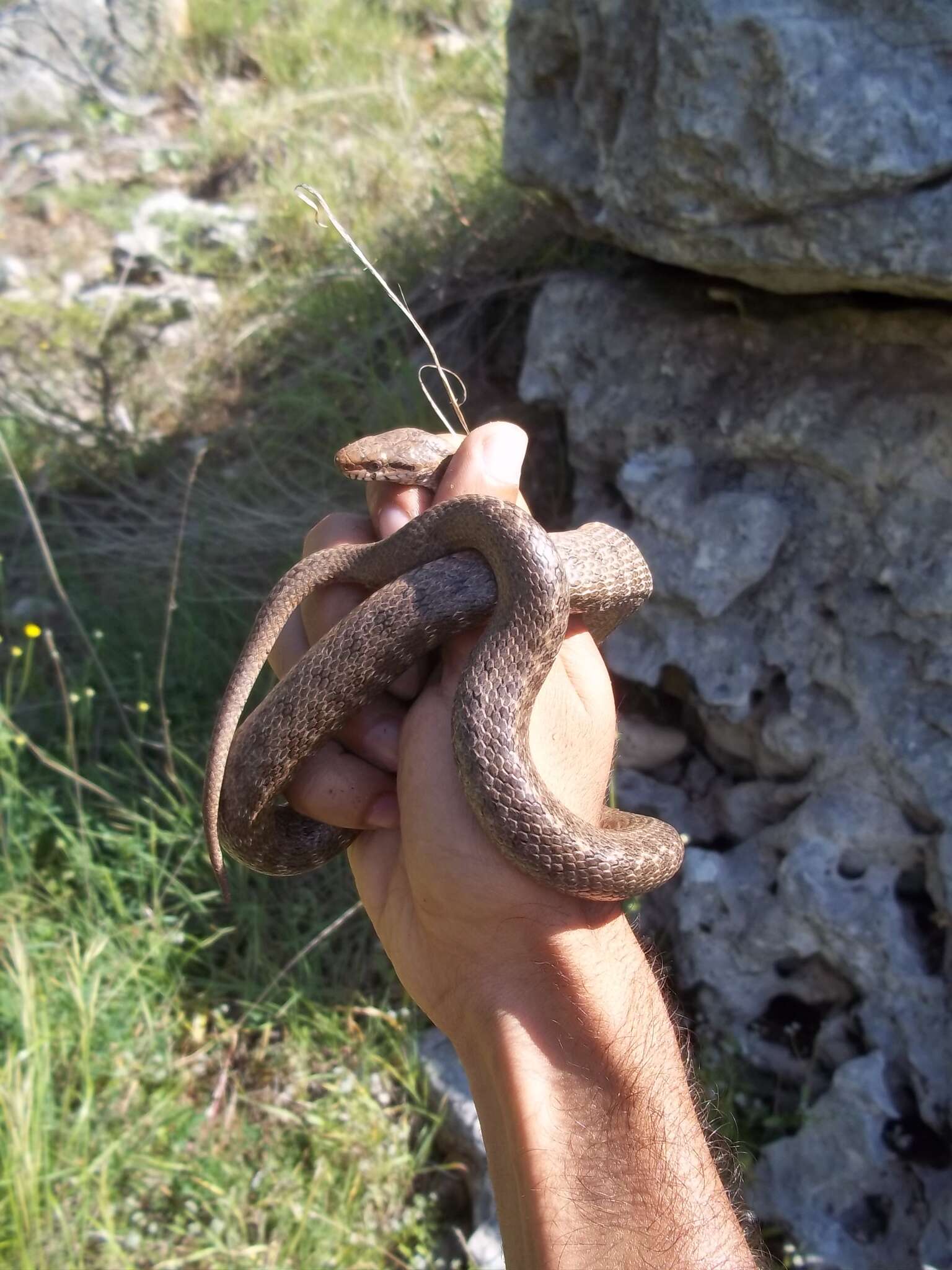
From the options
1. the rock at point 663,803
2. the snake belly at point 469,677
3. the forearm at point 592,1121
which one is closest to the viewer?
the forearm at point 592,1121

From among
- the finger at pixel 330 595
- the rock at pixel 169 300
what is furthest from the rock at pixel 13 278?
the finger at pixel 330 595

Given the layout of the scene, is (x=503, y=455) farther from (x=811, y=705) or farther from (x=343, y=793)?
(x=811, y=705)

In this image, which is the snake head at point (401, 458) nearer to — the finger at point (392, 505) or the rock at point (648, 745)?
the finger at point (392, 505)

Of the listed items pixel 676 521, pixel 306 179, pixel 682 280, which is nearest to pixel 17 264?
pixel 306 179

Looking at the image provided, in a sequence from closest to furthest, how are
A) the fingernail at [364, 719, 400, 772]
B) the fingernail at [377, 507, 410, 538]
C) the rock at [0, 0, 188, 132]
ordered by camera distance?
1. the fingernail at [364, 719, 400, 772]
2. the fingernail at [377, 507, 410, 538]
3. the rock at [0, 0, 188, 132]

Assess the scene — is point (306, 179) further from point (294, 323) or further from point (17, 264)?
point (17, 264)

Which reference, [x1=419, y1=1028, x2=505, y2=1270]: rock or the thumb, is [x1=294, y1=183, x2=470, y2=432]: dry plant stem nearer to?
the thumb

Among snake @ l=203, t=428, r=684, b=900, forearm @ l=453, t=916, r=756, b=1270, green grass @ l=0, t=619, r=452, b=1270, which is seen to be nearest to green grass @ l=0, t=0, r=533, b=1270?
green grass @ l=0, t=619, r=452, b=1270
